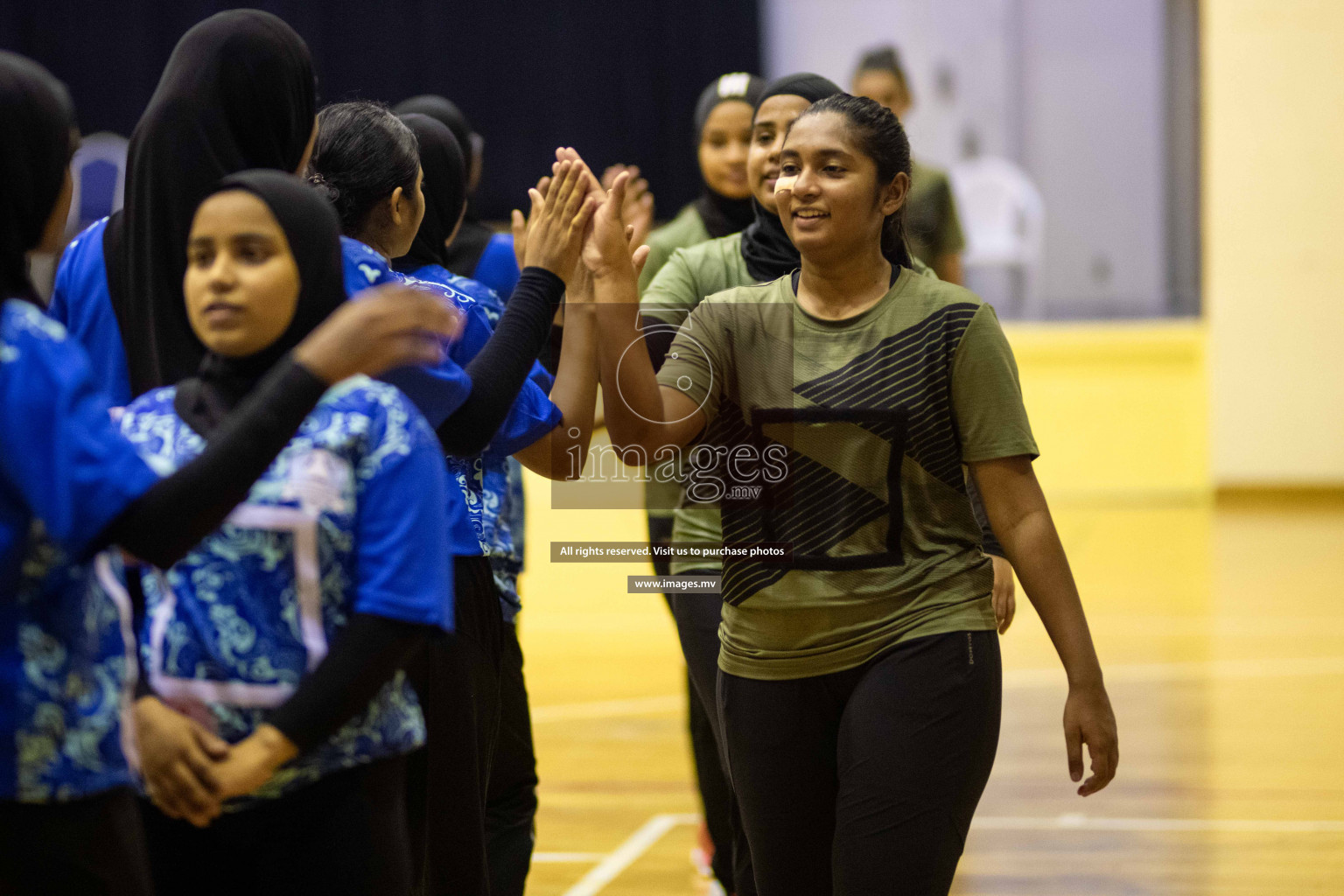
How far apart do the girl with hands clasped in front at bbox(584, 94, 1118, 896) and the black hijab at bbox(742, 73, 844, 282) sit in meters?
0.67

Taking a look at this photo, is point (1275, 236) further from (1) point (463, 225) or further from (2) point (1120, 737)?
(1) point (463, 225)

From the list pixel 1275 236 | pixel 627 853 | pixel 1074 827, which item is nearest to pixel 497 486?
pixel 627 853

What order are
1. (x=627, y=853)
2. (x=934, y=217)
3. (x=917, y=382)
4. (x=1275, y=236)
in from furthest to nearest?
(x=1275, y=236), (x=934, y=217), (x=627, y=853), (x=917, y=382)

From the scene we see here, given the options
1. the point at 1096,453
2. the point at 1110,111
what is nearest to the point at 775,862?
the point at 1096,453

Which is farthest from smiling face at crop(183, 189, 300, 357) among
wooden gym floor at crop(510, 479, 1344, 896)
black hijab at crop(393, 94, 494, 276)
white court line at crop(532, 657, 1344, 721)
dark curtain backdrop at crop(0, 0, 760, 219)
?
dark curtain backdrop at crop(0, 0, 760, 219)

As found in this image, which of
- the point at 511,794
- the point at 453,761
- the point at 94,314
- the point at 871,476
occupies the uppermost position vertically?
the point at 94,314

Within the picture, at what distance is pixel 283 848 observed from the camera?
171 cm

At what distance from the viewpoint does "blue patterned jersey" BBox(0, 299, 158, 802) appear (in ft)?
4.88

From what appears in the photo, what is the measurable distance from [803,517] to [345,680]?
91 centimetres

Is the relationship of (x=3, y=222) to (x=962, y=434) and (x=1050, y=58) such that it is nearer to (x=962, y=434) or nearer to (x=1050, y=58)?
(x=962, y=434)

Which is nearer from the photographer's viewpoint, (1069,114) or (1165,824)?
(1165,824)

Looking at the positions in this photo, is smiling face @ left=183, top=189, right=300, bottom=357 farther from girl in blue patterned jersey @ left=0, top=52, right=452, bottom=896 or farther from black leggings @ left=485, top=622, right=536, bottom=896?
black leggings @ left=485, top=622, right=536, bottom=896

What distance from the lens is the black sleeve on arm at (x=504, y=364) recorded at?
7.23ft

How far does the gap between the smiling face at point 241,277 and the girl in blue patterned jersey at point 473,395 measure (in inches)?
20.0
